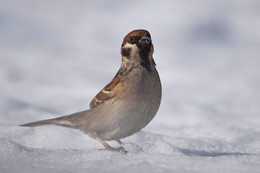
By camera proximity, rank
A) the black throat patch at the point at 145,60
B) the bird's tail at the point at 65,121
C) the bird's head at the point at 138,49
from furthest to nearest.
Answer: the bird's tail at the point at 65,121 < the black throat patch at the point at 145,60 < the bird's head at the point at 138,49

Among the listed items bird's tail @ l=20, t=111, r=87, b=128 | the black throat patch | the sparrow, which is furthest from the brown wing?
the black throat patch

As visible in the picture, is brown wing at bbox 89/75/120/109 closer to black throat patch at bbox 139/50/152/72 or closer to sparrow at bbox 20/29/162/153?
sparrow at bbox 20/29/162/153

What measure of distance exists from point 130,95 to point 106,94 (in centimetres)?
45

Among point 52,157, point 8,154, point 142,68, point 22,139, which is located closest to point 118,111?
point 142,68

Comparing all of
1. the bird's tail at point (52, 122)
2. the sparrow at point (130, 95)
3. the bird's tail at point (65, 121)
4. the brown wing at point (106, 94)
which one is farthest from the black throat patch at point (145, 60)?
the bird's tail at point (52, 122)

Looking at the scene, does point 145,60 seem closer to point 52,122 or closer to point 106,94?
point 106,94

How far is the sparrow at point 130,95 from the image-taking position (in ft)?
19.4

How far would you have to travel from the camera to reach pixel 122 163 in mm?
4941

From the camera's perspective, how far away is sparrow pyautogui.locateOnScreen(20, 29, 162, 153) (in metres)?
5.90

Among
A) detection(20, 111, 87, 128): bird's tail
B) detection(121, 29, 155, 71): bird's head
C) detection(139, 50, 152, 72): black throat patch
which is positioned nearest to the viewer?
detection(121, 29, 155, 71): bird's head

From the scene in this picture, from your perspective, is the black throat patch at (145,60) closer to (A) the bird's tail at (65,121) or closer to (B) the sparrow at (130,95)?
(B) the sparrow at (130,95)

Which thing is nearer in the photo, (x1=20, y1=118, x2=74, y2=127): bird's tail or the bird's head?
the bird's head

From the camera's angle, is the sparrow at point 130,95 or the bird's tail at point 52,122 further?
the bird's tail at point 52,122

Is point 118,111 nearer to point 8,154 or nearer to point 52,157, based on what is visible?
point 52,157
